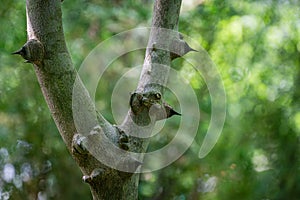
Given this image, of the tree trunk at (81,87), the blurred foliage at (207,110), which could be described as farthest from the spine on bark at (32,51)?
the blurred foliage at (207,110)

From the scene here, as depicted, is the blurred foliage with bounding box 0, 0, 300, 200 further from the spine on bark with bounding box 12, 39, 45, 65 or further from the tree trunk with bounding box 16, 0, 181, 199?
the spine on bark with bounding box 12, 39, 45, 65

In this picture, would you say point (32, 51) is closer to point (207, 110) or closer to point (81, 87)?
point (81, 87)

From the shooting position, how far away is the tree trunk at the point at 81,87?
76 centimetres

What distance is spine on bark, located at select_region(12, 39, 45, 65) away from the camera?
28.9 inches

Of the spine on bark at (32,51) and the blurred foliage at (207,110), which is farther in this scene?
the blurred foliage at (207,110)

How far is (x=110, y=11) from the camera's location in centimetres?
154

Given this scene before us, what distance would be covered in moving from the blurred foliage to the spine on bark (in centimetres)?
64

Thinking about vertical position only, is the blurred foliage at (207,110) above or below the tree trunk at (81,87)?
above

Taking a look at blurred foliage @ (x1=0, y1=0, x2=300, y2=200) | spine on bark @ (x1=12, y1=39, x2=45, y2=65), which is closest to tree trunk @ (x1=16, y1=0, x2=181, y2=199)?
spine on bark @ (x1=12, y1=39, x2=45, y2=65)

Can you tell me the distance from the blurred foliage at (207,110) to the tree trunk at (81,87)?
530 mm

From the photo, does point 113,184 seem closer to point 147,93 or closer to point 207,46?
point 147,93

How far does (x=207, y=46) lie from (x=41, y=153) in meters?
0.60

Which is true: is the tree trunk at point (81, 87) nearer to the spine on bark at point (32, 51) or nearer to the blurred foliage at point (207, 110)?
the spine on bark at point (32, 51)

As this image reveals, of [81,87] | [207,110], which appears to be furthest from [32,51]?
[207,110]
